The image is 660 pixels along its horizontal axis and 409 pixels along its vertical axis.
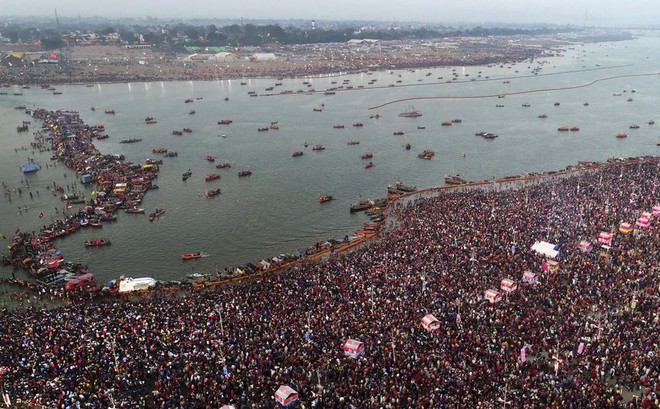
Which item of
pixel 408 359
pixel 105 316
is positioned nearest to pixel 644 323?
pixel 408 359

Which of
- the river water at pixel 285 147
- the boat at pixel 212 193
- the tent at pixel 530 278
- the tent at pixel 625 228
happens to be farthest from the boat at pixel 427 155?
the tent at pixel 530 278

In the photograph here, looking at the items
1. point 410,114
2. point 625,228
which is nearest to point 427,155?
point 410,114

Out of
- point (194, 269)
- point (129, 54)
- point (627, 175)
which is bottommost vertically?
point (194, 269)

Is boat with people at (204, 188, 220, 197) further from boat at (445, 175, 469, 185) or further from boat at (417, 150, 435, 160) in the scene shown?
boat at (417, 150, 435, 160)

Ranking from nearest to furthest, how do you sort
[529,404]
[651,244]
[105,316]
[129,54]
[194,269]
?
[529,404]
[105,316]
[651,244]
[194,269]
[129,54]

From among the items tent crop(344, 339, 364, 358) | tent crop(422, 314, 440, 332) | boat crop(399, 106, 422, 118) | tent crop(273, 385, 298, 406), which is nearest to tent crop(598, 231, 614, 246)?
tent crop(422, 314, 440, 332)

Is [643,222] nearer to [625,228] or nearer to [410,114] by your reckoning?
[625,228]

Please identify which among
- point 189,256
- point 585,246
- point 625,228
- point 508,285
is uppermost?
point 625,228

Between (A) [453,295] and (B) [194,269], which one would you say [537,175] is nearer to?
(A) [453,295]
